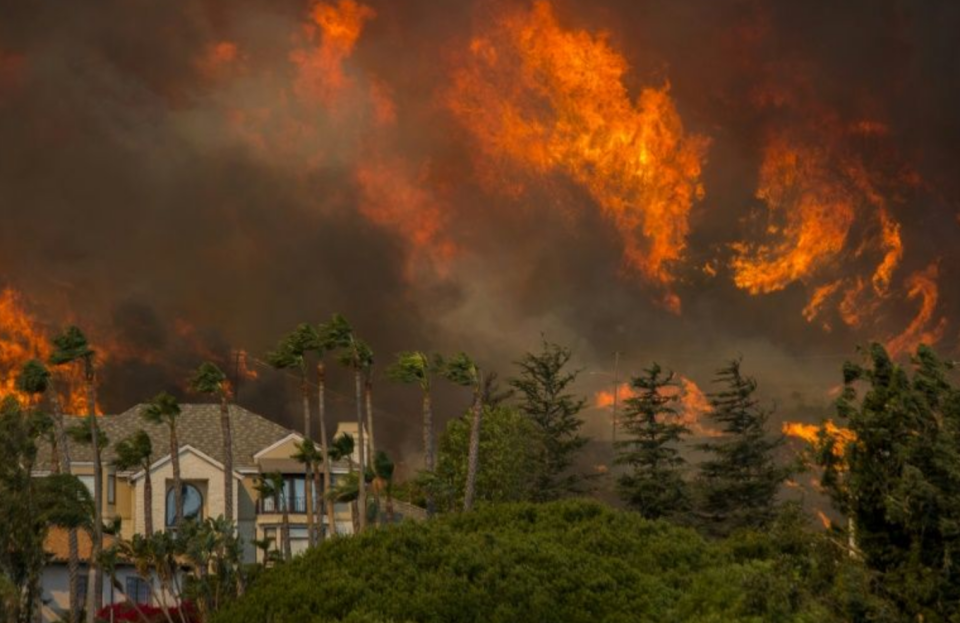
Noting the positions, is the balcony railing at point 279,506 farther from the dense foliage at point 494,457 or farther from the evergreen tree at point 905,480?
the evergreen tree at point 905,480

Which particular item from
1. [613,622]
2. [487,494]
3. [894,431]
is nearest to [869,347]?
[894,431]

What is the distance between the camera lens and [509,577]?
138 ft

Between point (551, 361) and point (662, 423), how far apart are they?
10.7 meters

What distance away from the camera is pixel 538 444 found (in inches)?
3031

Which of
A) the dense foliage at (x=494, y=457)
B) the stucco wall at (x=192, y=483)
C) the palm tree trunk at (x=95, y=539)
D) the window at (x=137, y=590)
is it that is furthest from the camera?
the dense foliage at (x=494, y=457)

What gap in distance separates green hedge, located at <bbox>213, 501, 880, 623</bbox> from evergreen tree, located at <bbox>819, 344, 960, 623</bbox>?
10.3 m

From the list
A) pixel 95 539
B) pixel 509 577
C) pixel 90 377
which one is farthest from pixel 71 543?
pixel 509 577

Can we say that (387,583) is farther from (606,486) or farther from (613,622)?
(606,486)

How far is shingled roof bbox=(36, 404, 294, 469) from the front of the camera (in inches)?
2940

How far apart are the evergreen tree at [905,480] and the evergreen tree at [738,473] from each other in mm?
46262

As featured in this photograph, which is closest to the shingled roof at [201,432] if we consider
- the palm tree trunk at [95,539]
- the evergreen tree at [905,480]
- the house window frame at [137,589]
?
the house window frame at [137,589]

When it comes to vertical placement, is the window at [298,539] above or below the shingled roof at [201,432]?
below

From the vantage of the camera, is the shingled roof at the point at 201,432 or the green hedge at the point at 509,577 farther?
the shingled roof at the point at 201,432

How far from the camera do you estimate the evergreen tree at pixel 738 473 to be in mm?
68375
